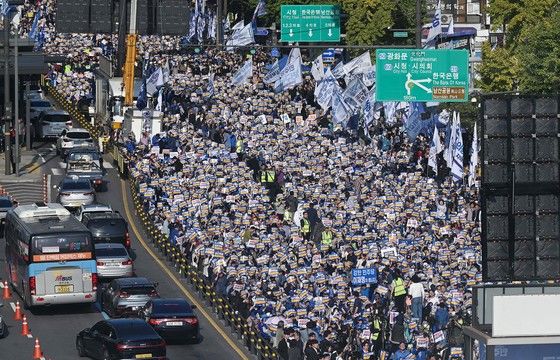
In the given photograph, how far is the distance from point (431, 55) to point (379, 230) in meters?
9.28

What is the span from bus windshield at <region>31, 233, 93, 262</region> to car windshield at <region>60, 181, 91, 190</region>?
16408 mm

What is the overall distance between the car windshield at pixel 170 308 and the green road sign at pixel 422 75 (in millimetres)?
14861

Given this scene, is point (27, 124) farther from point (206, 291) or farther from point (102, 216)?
point (206, 291)

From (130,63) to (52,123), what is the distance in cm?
513

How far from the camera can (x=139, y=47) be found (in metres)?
102

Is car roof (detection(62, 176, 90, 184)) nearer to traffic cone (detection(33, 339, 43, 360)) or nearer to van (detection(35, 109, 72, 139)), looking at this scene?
van (detection(35, 109, 72, 139))

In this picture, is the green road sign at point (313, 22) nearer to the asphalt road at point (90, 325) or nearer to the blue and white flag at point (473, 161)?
the blue and white flag at point (473, 161)

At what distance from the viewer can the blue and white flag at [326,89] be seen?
69.6 m

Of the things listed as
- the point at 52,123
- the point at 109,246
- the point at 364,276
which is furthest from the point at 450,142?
the point at 52,123

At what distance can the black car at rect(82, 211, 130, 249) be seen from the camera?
59.8 m

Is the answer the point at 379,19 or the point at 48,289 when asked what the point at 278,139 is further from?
the point at 379,19

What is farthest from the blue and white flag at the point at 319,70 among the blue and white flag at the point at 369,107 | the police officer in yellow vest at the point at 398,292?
the police officer in yellow vest at the point at 398,292

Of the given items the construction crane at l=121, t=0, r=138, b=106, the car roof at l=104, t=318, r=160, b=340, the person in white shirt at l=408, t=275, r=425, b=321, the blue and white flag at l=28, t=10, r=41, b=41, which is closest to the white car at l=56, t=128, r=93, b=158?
the construction crane at l=121, t=0, r=138, b=106

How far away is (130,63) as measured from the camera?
85.0 meters
